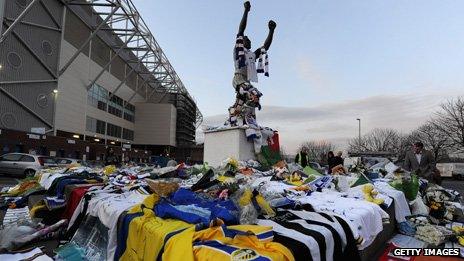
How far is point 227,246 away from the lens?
2.66 m

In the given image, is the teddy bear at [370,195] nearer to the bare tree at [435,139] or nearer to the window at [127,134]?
the bare tree at [435,139]

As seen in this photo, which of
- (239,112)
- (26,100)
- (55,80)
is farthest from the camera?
(55,80)

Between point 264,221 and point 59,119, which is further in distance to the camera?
point 59,119

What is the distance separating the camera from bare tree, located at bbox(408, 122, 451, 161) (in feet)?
137

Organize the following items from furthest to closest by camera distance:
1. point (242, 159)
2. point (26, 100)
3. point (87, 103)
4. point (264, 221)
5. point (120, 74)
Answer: point (120, 74) → point (87, 103) → point (26, 100) → point (242, 159) → point (264, 221)

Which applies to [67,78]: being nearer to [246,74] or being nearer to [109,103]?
[109,103]

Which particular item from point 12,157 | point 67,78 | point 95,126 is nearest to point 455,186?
point 12,157

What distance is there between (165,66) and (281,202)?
5761 centimetres

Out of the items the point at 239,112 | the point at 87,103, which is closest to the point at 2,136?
the point at 87,103

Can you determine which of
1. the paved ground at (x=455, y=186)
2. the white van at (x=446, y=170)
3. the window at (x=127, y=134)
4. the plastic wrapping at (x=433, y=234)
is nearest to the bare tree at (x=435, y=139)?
the white van at (x=446, y=170)

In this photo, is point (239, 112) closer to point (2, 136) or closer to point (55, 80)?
point (2, 136)

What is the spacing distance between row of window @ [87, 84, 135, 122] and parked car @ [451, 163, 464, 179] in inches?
1715

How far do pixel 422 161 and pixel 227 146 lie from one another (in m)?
6.14

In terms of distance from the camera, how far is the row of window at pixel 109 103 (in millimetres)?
44156
